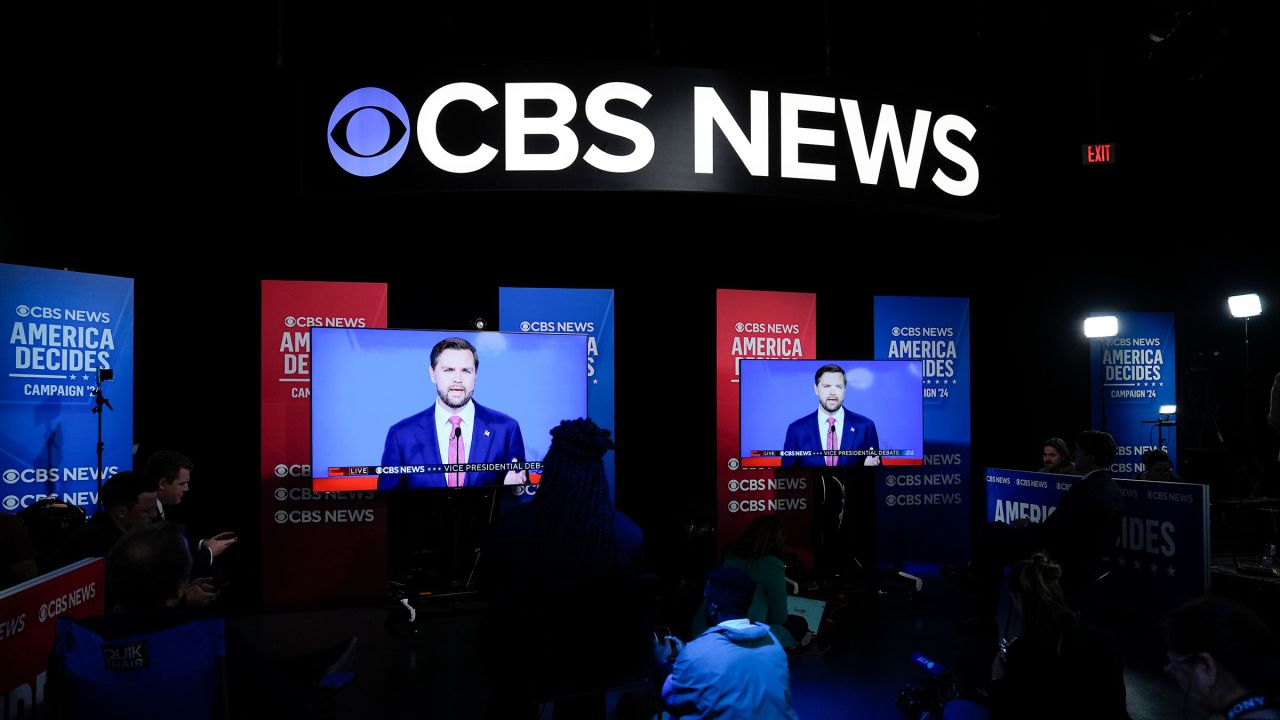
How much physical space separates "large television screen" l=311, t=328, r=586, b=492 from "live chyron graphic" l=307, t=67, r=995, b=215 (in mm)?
1544

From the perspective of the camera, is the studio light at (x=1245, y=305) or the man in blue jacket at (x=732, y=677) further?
the studio light at (x=1245, y=305)

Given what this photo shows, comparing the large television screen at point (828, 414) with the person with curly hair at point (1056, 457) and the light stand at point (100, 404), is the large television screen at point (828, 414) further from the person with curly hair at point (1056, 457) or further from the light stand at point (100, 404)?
the light stand at point (100, 404)

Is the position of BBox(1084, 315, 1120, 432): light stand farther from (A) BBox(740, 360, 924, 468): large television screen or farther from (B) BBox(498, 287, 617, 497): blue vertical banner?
(B) BBox(498, 287, 617, 497): blue vertical banner

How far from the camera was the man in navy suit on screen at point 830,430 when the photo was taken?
6.63 m

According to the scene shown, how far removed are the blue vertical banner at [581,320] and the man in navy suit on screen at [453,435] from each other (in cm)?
97

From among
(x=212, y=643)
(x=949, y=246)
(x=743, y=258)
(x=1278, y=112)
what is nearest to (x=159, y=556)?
(x=212, y=643)

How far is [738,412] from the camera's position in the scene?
7.21m

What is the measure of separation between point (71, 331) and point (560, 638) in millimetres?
4850

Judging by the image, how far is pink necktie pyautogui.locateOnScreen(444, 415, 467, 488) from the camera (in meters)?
5.61

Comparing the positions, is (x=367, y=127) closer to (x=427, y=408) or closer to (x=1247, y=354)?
(x=427, y=408)

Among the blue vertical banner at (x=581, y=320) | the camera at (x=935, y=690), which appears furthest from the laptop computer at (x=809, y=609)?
the blue vertical banner at (x=581, y=320)

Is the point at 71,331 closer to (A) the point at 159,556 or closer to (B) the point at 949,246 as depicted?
(A) the point at 159,556

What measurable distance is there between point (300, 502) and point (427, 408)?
4.44 feet

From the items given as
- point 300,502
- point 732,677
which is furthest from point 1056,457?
point 300,502
